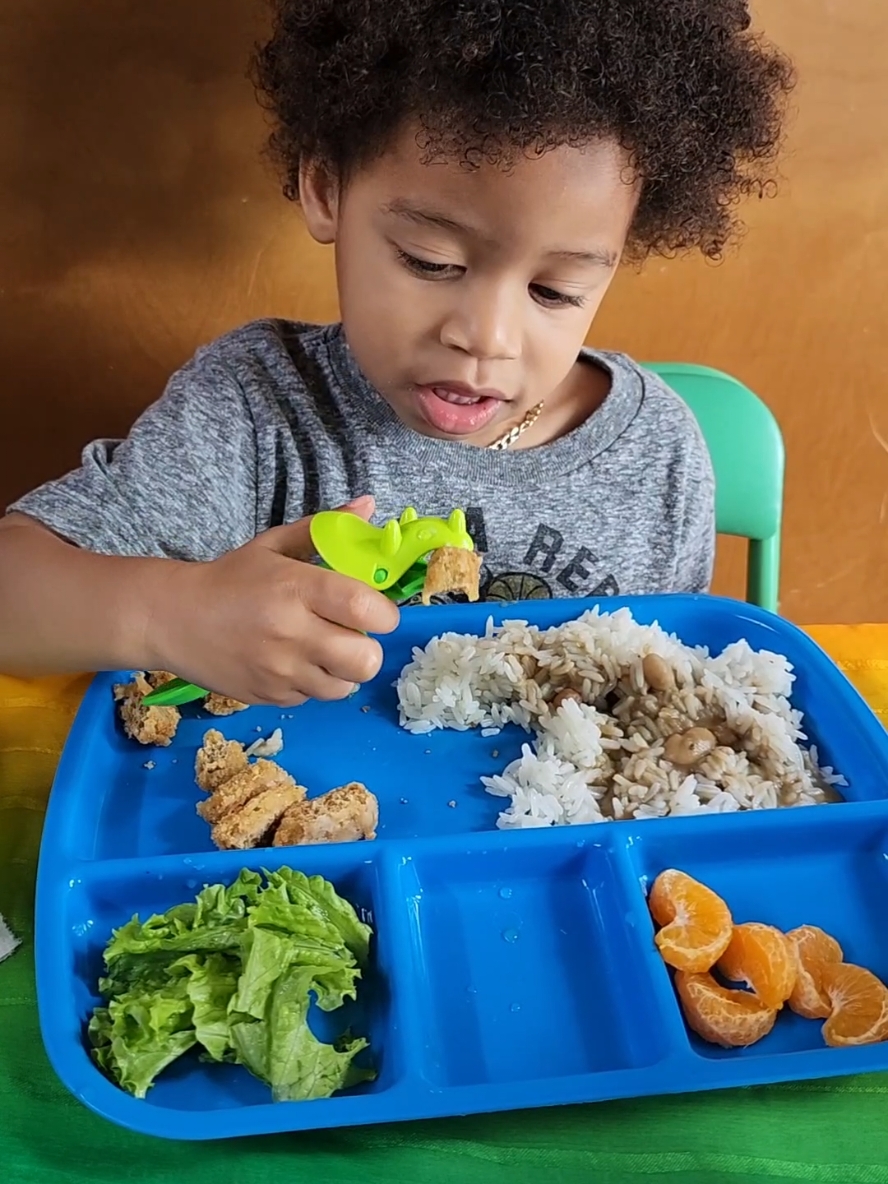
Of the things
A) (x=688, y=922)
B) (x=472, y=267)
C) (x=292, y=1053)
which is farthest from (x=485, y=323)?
(x=292, y=1053)

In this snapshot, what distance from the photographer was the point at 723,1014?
832 millimetres

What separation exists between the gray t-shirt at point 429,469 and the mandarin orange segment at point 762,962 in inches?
27.5

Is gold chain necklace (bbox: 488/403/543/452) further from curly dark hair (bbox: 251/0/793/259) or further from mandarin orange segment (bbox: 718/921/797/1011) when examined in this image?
mandarin orange segment (bbox: 718/921/797/1011)

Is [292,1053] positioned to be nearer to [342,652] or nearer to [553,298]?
[342,652]

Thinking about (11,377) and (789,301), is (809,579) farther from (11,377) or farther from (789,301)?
(11,377)

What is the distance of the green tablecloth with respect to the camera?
0.75 m

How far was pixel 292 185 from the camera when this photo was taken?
1.48 metres

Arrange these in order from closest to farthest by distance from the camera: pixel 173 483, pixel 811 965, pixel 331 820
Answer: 1. pixel 811 965
2. pixel 331 820
3. pixel 173 483

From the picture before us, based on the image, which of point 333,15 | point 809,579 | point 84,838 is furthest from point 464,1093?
point 809,579

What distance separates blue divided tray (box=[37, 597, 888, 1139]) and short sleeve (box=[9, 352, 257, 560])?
215mm

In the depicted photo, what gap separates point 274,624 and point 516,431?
74cm

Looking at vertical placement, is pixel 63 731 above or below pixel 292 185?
below

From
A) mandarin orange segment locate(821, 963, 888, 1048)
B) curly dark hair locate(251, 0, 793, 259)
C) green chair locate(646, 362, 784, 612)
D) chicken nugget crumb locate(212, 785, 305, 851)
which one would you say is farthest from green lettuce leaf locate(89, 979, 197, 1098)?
green chair locate(646, 362, 784, 612)

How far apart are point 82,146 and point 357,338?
0.60 meters
